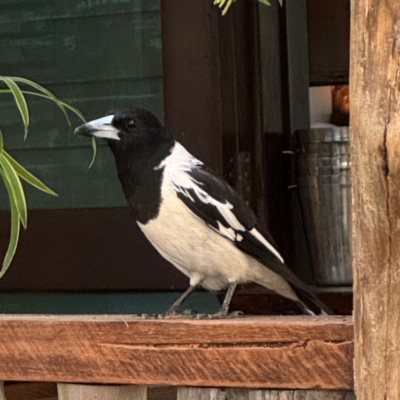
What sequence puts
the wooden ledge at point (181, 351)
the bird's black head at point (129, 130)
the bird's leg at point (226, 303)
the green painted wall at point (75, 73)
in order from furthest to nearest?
the green painted wall at point (75, 73) → the bird's black head at point (129, 130) → the bird's leg at point (226, 303) → the wooden ledge at point (181, 351)

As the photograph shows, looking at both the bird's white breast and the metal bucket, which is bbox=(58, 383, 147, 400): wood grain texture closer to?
the bird's white breast

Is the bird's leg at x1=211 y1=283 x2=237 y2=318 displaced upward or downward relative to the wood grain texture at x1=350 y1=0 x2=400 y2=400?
downward

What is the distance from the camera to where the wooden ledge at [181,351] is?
1.38m

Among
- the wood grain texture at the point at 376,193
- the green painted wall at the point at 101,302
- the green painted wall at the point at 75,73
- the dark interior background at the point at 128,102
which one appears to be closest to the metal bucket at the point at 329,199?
the dark interior background at the point at 128,102

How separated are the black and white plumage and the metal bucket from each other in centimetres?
101

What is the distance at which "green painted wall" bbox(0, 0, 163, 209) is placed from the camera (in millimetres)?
2764

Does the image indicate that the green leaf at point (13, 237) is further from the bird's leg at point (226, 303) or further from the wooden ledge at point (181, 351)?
the bird's leg at point (226, 303)

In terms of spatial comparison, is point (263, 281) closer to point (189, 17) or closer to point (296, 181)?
point (189, 17)

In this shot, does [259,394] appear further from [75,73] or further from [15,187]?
[75,73]

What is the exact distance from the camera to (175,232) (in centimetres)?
184

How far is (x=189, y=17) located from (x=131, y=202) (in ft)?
2.70

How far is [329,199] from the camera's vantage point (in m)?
2.92

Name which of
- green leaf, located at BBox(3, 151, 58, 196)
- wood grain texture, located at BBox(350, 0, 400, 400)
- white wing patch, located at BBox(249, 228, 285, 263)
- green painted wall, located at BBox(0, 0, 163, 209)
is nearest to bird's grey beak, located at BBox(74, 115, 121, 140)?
green leaf, located at BBox(3, 151, 58, 196)

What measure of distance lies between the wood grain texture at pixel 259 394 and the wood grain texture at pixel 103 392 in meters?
0.08
